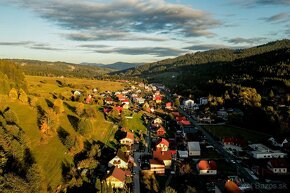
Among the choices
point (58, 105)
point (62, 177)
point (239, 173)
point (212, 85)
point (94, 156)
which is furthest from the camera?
point (212, 85)

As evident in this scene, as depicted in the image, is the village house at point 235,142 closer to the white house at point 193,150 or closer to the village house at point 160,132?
the white house at point 193,150

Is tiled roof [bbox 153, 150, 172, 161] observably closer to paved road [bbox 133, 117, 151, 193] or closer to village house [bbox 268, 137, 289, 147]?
paved road [bbox 133, 117, 151, 193]

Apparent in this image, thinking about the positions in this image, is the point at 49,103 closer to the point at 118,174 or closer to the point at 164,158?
the point at 164,158

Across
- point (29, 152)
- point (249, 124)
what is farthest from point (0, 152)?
point (249, 124)

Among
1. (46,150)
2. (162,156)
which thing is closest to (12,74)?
(46,150)

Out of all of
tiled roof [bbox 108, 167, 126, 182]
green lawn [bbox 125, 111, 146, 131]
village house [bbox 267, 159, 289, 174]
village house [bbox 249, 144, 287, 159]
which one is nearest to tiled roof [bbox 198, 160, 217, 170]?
village house [bbox 267, 159, 289, 174]

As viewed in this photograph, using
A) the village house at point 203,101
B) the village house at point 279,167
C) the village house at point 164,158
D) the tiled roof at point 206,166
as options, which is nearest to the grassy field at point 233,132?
the village house at point 279,167

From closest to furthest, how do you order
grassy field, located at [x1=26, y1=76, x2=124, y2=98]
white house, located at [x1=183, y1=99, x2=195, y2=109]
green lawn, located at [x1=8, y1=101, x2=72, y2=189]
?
green lawn, located at [x1=8, y1=101, x2=72, y2=189], grassy field, located at [x1=26, y1=76, x2=124, y2=98], white house, located at [x1=183, y1=99, x2=195, y2=109]

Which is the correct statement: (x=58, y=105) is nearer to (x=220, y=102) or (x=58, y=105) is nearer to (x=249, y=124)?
(x=249, y=124)
